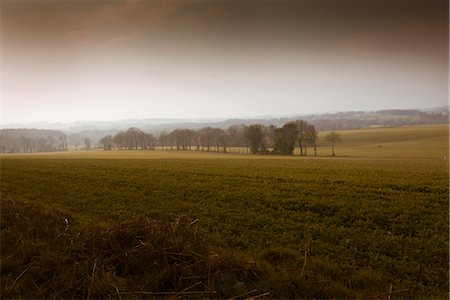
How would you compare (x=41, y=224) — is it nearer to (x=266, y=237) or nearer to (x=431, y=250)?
(x=266, y=237)

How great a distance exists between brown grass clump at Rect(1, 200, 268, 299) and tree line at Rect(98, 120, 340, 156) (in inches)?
2562

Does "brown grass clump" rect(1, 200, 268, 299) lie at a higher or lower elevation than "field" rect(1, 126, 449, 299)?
higher

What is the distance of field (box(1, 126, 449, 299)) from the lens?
171 inches

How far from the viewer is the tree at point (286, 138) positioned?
225ft

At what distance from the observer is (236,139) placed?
8438 centimetres

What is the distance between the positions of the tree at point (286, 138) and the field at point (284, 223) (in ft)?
172

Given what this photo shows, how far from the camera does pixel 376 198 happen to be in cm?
1160

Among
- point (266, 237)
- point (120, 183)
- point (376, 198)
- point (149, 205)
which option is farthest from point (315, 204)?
point (120, 183)

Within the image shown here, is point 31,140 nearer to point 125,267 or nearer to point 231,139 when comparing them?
point 231,139

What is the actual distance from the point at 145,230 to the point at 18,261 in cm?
194

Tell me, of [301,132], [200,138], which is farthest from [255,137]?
[200,138]

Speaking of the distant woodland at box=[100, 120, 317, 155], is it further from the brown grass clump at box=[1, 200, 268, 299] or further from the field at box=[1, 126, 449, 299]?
the brown grass clump at box=[1, 200, 268, 299]

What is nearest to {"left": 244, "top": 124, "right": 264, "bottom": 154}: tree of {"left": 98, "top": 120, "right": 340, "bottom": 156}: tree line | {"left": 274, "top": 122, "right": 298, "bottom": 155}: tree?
{"left": 98, "top": 120, "right": 340, "bottom": 156}: tree line

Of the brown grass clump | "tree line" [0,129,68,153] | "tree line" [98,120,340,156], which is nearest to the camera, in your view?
the brown grass clump
